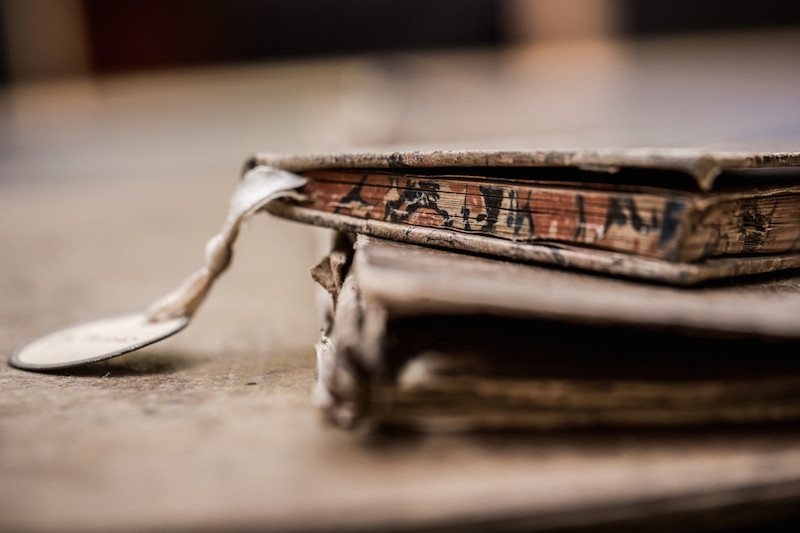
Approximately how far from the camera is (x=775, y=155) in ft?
1.60

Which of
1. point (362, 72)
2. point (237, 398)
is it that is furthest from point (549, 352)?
point (362, 72)

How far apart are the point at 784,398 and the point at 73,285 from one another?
108 cm

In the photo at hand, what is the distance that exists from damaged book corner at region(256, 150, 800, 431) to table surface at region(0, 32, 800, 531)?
26mm

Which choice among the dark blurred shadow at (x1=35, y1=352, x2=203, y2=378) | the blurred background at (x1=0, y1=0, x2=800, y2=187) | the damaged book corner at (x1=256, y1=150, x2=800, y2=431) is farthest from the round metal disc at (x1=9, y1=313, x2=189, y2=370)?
the blurred background at (x1=0, y1=0, x2=800, y2=187)

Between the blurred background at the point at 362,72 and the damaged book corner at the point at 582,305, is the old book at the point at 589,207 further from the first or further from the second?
the blurred background at the point at 362,72

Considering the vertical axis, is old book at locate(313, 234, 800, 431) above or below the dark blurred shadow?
above

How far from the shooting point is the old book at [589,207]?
0.44m

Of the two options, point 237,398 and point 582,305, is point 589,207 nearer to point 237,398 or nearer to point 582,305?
point 582,305

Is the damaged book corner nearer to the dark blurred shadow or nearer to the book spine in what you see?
the book spine

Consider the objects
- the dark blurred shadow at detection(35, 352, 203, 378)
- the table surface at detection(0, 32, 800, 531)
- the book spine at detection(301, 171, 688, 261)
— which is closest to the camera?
the table surface at detection(0, 32, 800, 531)

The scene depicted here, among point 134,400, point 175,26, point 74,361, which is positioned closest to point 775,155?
point 134,400

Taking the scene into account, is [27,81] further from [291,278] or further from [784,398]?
[784,398]

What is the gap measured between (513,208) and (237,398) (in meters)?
0.31

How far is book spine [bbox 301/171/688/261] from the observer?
0.46 m
